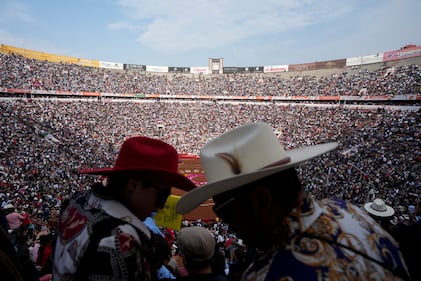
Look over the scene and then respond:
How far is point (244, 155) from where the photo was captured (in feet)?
4.79

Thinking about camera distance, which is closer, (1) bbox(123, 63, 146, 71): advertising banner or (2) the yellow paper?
(2) the yellow paper

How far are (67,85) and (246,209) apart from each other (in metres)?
51.2

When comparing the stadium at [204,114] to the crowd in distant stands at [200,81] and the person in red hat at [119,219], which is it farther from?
the person in red hat at [119,219]

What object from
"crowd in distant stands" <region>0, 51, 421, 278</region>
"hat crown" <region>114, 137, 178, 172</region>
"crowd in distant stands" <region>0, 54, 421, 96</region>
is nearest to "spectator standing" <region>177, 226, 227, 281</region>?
"hat crown" <region>114, 137, 178, 172</region>

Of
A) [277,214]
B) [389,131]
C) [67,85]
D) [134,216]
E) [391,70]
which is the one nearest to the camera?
[277,214]

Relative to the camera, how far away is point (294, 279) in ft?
3.44

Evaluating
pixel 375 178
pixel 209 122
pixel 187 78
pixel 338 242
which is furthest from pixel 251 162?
pixel 187 78

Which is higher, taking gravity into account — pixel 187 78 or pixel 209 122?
pixel 187 78

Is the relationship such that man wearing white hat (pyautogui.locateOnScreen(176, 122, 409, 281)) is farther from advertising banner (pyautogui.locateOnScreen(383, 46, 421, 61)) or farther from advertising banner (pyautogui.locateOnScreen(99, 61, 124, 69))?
advertising banner (pyautogui.locateOnScreen(99, 61, 124, 69))

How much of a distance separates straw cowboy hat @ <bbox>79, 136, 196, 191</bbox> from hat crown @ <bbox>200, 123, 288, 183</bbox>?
394 mm

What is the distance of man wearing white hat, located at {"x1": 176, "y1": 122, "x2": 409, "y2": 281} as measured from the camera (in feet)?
3.67

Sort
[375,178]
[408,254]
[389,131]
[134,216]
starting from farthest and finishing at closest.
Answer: [389,131], [375,178], [408,254], [134,216]

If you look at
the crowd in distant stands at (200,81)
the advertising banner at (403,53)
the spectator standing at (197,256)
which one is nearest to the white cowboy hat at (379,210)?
the spectator standing at (197,256)

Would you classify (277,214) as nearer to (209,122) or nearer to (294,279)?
(294,279)
